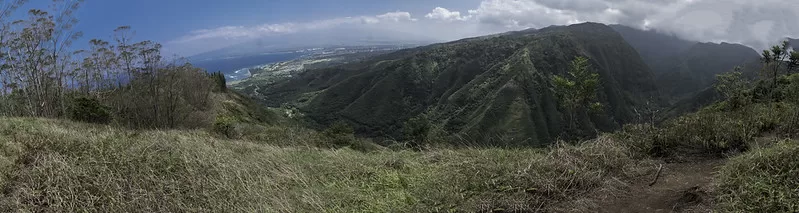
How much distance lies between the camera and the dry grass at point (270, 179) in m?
4.93

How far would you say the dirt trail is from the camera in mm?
4590

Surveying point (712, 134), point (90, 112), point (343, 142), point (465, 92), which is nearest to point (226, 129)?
point (343, 142)

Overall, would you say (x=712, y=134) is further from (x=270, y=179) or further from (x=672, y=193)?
(x=270, y=179)

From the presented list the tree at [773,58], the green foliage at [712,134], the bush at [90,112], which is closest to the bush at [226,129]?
the bush at [90,112]

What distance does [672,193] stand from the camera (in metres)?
4.98

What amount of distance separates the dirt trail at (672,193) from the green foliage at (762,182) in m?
0.20

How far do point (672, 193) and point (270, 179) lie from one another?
4849 mm

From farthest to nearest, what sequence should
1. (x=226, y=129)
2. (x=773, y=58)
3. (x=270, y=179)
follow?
(x=773, y=58), (x=226, y=129), (x=270, y=179)

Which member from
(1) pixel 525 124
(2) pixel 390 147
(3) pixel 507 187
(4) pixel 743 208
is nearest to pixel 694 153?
(4) pixel 743 208

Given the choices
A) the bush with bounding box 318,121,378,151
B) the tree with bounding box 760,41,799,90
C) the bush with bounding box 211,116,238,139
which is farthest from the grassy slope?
the tree with bounding box 760,41,799,90

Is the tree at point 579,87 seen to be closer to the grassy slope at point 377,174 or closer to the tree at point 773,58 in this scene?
the grassy slope at point 377,174

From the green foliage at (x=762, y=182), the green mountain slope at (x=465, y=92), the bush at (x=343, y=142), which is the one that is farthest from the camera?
the green mountain slope at (x=465, y=92)

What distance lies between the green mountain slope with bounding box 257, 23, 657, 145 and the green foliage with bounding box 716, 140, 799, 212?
8311cm

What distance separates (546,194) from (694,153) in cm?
288
